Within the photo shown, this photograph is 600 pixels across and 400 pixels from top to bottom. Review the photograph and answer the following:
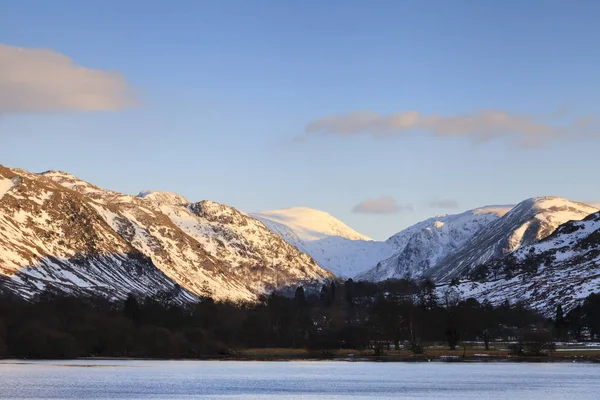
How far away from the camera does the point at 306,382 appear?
426ft

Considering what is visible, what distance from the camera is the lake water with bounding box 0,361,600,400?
107 metres

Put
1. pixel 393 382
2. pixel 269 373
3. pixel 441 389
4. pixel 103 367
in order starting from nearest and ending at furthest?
pixel 441 389 → pixel 393 382 → pixel 269 373 → pixel 103 367

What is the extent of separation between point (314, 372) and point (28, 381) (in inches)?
2022

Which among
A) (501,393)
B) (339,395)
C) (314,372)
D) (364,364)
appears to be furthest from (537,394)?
(364,364)

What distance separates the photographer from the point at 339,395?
10794 cm

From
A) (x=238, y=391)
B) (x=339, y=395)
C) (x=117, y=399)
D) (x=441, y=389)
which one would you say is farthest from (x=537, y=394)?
(x=117, y=399)

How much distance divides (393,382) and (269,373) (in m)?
29.1

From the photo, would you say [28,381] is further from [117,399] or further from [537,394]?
[537,394]

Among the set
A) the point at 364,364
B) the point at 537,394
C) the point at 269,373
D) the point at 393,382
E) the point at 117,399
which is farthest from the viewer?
the point at 364,364

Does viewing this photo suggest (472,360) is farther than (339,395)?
Yes

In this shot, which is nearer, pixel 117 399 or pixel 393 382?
pixel 117 399

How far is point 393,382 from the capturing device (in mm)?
130625

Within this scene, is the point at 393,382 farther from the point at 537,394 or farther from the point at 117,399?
the point at 117,399

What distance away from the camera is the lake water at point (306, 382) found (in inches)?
4208
